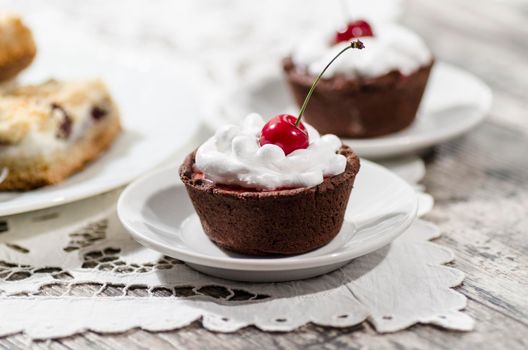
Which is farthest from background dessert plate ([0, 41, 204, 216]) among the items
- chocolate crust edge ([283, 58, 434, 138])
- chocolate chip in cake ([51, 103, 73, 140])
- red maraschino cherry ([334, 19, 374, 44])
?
red maraschino cherry ([334, 19, 374, 44])

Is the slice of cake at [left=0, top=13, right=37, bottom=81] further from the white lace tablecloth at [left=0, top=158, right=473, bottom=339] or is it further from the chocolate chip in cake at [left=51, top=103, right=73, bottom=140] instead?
the white lace tablecloth at [left=0, top=158, right=473, bottom=339]

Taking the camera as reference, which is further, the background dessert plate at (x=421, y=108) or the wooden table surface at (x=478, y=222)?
the background dessert plate at (x=421, y=108)

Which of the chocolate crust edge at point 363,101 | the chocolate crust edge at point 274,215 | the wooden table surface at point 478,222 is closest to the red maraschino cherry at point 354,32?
the chocolate crust edge at point 363,101

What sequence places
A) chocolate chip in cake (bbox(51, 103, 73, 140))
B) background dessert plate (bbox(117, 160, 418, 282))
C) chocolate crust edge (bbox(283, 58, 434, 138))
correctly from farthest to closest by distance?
chocolate crust edge (bbox(283, 58, 434, 138)) → chocolate chip in cake (bbox(51, 103, 73, 140)) → background dessert plate (bbox(117, 160, 418, 282))

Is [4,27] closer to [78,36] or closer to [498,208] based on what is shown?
[78,36]

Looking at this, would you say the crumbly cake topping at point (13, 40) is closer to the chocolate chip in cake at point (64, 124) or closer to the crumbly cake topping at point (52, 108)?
the crumbly cake topping at point (52, 108)

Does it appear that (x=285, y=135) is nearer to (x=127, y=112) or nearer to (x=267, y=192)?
(x=267, y=192)

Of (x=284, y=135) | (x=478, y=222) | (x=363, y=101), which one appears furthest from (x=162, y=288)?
(x=363, y=101)
